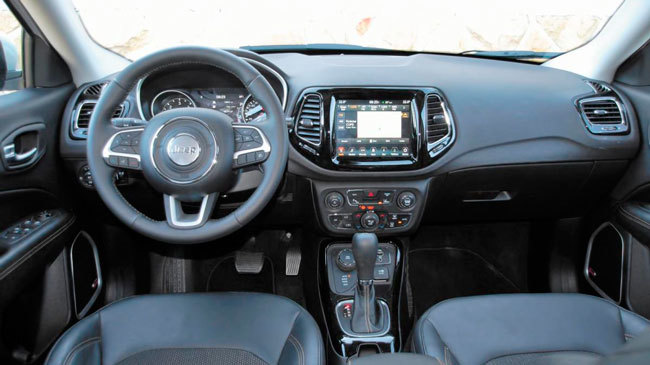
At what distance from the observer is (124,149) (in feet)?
4.17

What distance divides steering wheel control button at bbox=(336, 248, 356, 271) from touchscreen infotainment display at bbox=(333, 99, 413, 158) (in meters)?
0.50

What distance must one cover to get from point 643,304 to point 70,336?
79.1 inches

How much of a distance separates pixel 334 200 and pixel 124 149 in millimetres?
807

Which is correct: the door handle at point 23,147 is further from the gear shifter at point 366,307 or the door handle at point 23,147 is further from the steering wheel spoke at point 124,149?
the gear shifter at point 366,307

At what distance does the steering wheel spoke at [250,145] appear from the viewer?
1.28m

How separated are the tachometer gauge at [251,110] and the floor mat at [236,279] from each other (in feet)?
3.41

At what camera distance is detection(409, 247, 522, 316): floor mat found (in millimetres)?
2444

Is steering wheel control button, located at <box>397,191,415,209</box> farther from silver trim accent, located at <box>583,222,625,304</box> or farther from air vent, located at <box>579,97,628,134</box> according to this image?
silver trim accent, located at <box>583,222,625,304</box>

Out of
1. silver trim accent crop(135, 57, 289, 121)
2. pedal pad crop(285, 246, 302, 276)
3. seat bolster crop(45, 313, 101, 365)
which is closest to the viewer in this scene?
seat bolster crop(45, 313, 101, 365)

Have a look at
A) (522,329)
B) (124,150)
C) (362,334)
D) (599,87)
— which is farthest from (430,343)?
(599,87)

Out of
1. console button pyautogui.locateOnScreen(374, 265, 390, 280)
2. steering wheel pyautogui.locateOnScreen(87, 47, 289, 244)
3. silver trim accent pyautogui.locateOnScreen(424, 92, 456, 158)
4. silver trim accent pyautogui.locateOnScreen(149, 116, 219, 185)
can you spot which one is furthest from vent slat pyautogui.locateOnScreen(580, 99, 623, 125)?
silver trim accent pyautogui.locateOnScreen(149, 116, 219, 185)

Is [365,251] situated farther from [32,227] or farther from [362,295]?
[32,227]

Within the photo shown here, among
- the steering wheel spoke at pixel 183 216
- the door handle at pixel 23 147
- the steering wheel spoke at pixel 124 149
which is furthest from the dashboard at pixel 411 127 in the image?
the steering wheel spoke at pixel 183 216

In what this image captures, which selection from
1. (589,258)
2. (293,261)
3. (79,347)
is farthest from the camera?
(293,261)
